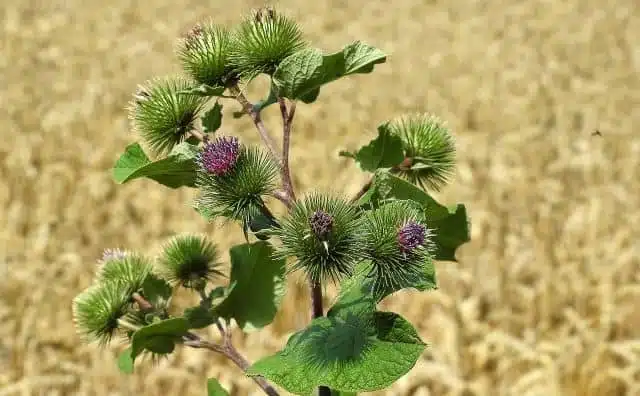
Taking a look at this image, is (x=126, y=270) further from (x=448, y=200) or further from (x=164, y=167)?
(x=448, y=200)

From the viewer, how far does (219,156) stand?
1.08 m

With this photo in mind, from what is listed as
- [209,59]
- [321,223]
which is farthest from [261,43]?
[321,223]

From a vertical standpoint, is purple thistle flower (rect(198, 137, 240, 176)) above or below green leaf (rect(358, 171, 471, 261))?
above

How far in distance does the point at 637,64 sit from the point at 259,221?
321 inches

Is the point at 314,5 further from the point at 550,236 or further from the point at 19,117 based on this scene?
the point at 550,236

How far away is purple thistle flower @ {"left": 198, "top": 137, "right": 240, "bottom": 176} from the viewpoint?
1.07 meters

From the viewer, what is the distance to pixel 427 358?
4.29m

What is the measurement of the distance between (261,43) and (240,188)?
23 cm

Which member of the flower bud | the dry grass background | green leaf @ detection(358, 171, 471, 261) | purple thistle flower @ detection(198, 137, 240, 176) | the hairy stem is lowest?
the hairy stem

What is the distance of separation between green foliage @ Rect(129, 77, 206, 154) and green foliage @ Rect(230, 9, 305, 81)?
0.33 feet

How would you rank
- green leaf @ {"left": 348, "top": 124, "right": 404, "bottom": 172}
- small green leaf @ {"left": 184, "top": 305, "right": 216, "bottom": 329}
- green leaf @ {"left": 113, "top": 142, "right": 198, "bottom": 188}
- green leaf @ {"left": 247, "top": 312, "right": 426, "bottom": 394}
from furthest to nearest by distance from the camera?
small green leaf @ {"left": 184, "top": 305, "right": 216, "bottom": 329}
green leaf @ {"left": 348, "top": 124, "right": 404, "bottom": 172}
green leaf @ {"left": 113, "top": 142, "right": 198, "bottom": 188}
green leaf @ {"left": 247, "top": 312, "right": 426, "bottom": 394}

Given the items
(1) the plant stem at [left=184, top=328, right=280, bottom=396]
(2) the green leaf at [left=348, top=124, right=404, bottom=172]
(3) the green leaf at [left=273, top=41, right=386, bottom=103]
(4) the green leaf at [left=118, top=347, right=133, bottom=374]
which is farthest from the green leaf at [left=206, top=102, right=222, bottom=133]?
(4) the green leaf at [left=118, top=347, right=133, bottom=374]

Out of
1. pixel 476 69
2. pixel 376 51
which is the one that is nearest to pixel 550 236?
pixel 476 69

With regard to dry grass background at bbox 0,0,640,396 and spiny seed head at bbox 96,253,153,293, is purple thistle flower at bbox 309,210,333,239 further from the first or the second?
dry grass background at bbox 0,0,640,396
